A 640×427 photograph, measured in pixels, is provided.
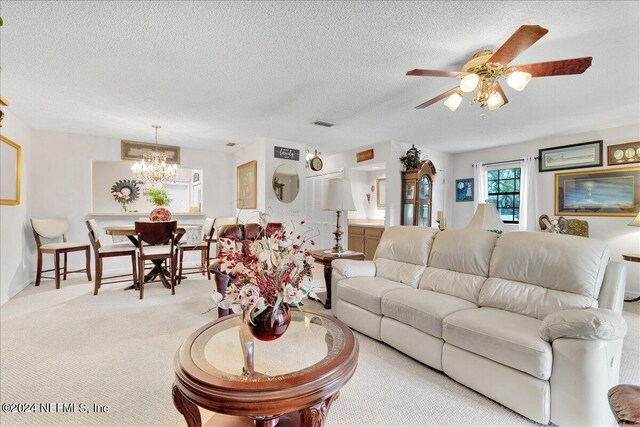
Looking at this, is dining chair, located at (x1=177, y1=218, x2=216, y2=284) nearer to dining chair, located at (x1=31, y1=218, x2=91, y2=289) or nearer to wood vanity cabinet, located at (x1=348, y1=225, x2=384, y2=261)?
dining chair, located at (x1=31, y1=218, x2=91, y2=289)

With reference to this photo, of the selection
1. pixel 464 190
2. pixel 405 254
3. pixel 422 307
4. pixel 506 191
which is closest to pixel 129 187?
pixel 405 254

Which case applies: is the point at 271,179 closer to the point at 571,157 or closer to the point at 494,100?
the point at 494,100

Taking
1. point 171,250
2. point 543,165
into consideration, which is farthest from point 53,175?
point 543,165

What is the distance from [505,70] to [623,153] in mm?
3595

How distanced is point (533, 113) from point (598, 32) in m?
1.83

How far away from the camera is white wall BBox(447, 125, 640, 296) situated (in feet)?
13.2

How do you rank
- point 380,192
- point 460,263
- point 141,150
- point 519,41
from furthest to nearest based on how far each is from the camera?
point 380,192 → point 141,150 → point 460,263 → point 519,41

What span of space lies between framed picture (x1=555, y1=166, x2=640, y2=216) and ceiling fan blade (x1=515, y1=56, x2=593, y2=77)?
3.39 m

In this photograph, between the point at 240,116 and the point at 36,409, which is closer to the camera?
the point at 36,409

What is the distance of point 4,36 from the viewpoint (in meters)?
2.02

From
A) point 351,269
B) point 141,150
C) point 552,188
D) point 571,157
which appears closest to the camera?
point 351,269

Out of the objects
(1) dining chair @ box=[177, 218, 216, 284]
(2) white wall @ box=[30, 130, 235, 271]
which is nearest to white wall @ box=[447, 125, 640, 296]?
(1) dining chair @ box=[177, 218, 216, 284]

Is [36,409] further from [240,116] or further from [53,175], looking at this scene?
[53,175]

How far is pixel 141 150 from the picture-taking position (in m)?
5.35
